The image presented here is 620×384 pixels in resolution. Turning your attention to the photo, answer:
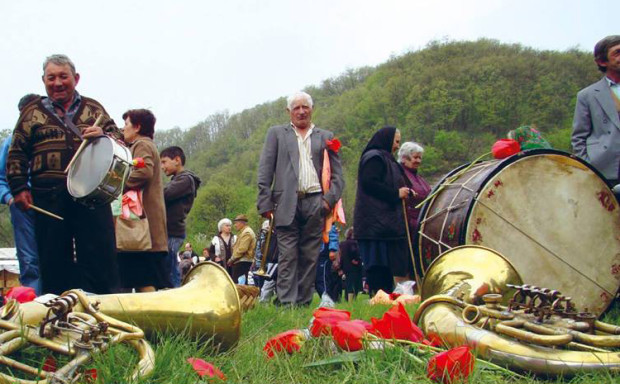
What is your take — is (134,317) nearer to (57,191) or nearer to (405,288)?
(57,191)

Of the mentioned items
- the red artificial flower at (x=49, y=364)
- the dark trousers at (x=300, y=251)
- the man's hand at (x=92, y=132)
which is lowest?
the dark trousers at (x=300, y=251)

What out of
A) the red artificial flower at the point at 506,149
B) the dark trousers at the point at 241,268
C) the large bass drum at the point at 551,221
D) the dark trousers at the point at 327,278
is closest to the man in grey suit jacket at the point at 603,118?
the large bass drum at the point at 551,221

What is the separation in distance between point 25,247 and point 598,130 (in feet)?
14.6

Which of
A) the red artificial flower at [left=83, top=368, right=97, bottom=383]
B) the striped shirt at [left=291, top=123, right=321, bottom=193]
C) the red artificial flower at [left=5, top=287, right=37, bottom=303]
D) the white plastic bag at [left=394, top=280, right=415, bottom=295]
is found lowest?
the white plastic bag at [left=394, top=280, right=415, bottom=295]

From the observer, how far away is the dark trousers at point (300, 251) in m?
5.71

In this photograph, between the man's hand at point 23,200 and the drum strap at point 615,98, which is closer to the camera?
the man's hand at point 23,200

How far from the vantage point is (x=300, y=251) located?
587 centimetres

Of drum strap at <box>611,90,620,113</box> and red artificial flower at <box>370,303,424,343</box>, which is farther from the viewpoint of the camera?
drum strap at <box>611,90,620,113</box>

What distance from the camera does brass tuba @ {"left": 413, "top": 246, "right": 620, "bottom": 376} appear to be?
7.82 ft

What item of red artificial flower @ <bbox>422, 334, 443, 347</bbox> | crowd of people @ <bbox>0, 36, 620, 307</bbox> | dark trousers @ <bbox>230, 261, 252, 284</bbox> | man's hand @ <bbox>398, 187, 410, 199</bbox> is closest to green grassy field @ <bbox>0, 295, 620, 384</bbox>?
red artificial flower @ <bbox>422, 334, 443, 347</bbox>

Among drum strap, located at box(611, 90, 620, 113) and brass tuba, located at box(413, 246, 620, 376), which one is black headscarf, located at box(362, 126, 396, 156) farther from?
brass tuba, located at box(413, 246, 620, 376)

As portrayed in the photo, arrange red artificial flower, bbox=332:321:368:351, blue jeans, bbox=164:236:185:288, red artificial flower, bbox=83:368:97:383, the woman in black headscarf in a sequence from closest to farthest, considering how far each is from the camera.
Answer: red artificial flower, bbox=83:368:97:383 → red artificial flower, bbox=332:321:368:351 → the woman in black headscarf → blue jeans, bbox=164:236:185:288

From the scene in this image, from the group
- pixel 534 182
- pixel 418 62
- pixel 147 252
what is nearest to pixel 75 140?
pixel 147 252

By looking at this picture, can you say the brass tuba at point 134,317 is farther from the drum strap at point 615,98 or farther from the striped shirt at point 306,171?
the drum strap at point 615,98
